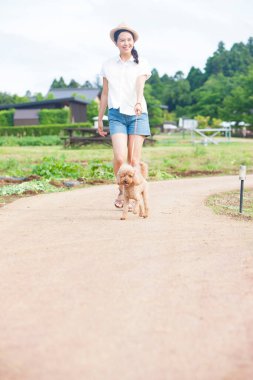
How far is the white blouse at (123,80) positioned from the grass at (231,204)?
59.0 inches

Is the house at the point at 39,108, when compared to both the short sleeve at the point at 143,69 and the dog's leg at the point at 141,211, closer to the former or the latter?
the short sleeve at the point at 143,69

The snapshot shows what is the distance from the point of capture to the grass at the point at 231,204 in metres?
6.76

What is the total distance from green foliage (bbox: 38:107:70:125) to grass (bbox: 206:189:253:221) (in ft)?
126

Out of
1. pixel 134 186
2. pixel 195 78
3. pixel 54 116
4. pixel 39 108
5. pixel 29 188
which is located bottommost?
pixel 29 188

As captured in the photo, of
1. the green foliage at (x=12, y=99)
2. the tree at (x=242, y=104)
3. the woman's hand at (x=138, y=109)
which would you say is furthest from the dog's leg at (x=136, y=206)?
the green foliage at (x=12, y=99)

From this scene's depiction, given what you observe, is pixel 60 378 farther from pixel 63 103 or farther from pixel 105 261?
pixel 63 103

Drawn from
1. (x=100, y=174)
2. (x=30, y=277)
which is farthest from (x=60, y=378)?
(x=100, y=174)

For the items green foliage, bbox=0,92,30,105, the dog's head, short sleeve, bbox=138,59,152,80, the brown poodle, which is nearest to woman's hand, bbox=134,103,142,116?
short sleeve, bbox=138,59,152,80

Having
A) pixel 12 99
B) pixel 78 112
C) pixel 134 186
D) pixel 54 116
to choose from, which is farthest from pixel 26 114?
pixel 134 186

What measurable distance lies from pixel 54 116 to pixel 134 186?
41.8m

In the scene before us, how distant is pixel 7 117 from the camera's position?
49.4 m

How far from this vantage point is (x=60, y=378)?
2.36 metres

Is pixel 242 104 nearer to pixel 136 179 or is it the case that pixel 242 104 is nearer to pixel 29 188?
pixel 29 188

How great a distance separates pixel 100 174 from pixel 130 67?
515 cm
